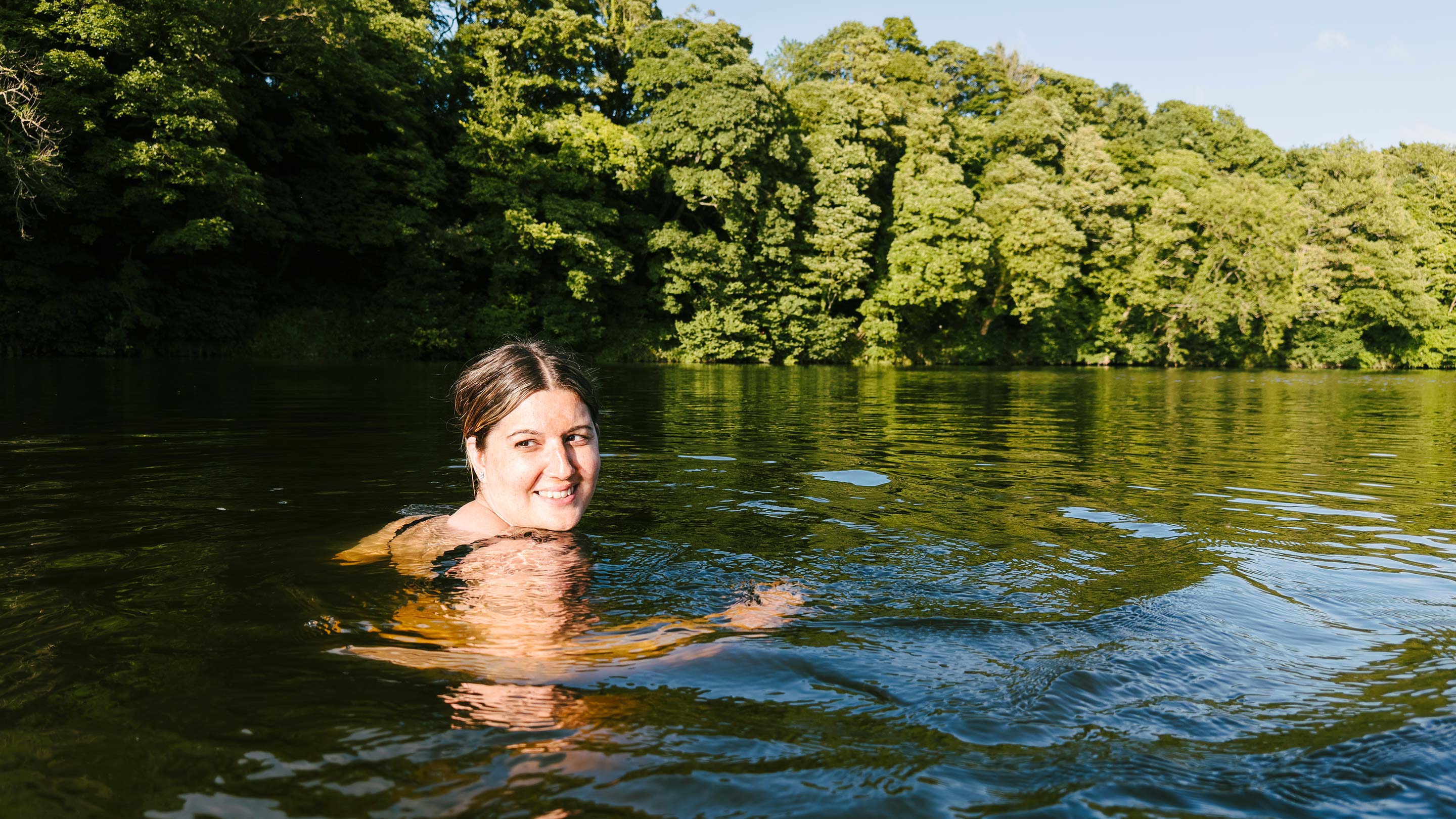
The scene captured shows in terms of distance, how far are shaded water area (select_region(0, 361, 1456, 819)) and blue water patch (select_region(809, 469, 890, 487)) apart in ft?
0.22

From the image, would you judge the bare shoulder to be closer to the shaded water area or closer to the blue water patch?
the shaded water area

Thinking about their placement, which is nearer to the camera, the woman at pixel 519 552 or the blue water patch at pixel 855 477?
the woman at pixel 519 552

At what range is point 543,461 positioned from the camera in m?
3.83

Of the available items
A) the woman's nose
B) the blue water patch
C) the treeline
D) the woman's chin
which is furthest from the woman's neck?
the treeline

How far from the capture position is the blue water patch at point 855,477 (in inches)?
280

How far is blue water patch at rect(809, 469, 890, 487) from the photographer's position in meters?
7.12

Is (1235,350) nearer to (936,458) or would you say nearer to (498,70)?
(498,70)

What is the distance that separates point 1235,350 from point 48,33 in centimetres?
5135

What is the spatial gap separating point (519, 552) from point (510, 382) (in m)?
0.75

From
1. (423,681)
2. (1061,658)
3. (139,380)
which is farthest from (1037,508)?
(139,380)

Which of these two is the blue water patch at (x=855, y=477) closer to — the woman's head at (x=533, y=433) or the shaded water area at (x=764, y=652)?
the shaded water area at (x=764, y=652)

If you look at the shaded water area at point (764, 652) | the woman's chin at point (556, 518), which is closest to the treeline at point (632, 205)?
the shaded water area at point (764, 652)

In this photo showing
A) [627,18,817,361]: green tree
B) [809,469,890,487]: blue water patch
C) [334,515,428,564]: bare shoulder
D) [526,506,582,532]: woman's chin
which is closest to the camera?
[526,506,582,532]: woman's chin

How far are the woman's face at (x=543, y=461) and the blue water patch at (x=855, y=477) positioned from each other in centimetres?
347
